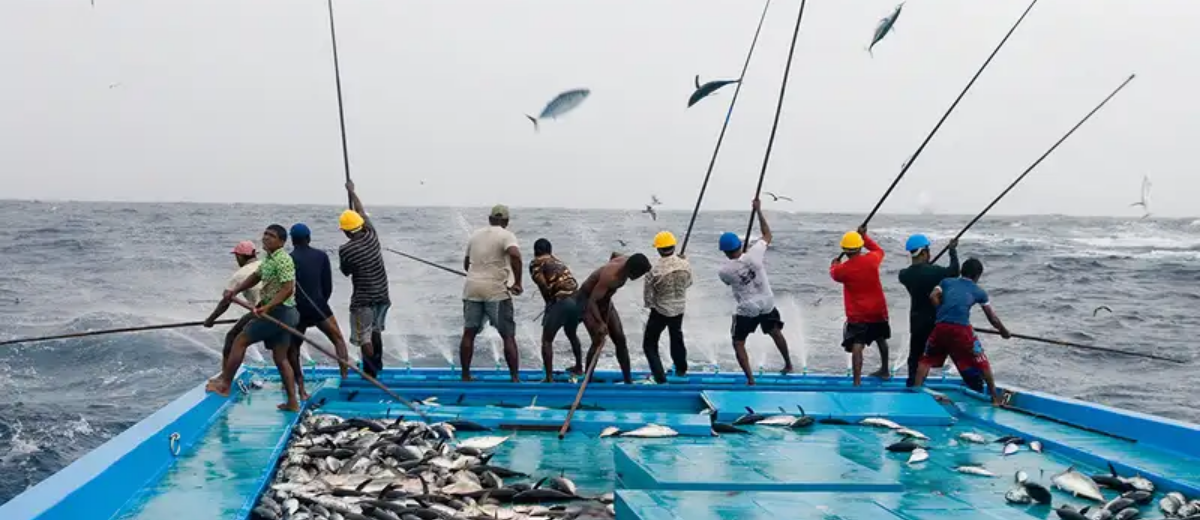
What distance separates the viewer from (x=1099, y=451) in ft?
27.2

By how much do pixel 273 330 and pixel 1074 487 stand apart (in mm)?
6490

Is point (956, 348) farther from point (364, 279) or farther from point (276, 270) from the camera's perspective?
point (276, 270)

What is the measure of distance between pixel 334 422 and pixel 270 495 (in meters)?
1.97

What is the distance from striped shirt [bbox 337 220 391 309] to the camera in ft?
33.7

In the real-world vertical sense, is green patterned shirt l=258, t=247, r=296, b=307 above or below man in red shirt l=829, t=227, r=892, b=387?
above

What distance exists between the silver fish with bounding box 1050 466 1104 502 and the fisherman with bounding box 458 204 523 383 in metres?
5.31

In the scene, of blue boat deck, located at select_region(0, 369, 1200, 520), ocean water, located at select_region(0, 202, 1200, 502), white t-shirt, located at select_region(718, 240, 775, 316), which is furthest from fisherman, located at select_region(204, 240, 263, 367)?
white t-shirt, located at select_region(718, 240, 775, 316)

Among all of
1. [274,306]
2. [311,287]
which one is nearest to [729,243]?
[311,287]

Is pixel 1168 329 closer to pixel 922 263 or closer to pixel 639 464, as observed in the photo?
pixel 922 263

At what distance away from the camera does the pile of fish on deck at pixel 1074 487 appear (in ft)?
21.3

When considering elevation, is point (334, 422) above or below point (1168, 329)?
above

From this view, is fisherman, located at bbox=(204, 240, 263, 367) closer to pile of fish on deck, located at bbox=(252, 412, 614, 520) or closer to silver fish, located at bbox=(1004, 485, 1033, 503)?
pile of fish on deck, located at bbox=(252, 412, 614, 520)

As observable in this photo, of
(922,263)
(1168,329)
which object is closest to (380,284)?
(922,263)

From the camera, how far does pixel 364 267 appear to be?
10320 mm
